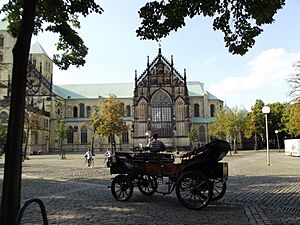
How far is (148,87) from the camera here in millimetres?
82500

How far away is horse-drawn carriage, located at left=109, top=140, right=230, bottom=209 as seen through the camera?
31.9 feet

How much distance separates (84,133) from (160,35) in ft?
277

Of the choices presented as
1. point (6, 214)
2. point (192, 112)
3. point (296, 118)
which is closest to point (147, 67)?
point (192, 112)

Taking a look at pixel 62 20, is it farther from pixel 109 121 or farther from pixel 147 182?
pixel 109 121

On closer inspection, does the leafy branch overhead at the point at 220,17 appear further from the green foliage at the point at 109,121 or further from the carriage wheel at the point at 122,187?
the green foliage at the point at 109,121

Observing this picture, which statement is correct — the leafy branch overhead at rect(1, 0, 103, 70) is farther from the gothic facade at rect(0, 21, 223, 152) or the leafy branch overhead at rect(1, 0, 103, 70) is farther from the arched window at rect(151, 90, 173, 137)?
the arched window at rect(151, 90, 173, 137)

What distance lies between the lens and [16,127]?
5918 millimetres

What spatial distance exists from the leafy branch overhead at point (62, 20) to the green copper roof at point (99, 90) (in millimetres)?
85894

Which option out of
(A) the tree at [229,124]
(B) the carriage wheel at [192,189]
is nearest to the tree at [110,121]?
(A) the tree at [229,124]

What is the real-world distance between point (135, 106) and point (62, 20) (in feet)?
242

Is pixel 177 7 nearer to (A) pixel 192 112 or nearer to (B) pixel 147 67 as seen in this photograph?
(B) pixel 147 67

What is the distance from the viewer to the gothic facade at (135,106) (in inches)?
3172

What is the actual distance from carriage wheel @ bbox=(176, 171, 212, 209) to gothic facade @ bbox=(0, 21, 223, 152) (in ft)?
215

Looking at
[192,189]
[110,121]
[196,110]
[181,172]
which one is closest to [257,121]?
[196,110]
